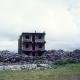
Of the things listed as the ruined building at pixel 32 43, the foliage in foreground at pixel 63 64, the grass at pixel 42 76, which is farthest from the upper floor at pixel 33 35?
the grass at pixel 42 76

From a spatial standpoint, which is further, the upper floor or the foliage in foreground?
the upper floor

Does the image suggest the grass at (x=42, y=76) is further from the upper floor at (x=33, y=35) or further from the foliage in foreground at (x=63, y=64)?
the upper floor at (x=33, y=35)

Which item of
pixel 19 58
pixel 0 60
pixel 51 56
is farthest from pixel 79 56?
pixel 0 60

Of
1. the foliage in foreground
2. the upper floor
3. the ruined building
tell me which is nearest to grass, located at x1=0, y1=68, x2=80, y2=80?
the foliage in foreground

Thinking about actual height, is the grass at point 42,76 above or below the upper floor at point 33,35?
below

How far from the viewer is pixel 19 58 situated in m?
20.2

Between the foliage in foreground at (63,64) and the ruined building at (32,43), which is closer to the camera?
the foliage in foreground at (63,64)

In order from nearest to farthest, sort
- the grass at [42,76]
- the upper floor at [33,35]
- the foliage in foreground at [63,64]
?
1. the grass at [42,76]
2. the foliage in foreground at [63,64]
3. the upper floor at [33,35]

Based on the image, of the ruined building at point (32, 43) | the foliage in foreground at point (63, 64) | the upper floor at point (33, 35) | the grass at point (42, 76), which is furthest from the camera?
the upper floor at point (33, 35)

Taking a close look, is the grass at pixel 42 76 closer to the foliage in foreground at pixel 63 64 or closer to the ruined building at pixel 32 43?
the foliage in foreground at pixel 63 64

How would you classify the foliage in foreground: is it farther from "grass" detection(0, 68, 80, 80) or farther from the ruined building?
the ruined building

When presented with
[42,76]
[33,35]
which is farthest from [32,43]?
[42,76]

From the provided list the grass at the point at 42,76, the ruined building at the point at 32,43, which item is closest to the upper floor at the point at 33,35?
the ruined building at the point at 32,43

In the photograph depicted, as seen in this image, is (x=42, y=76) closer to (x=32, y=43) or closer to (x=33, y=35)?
(x=32, y=43)
